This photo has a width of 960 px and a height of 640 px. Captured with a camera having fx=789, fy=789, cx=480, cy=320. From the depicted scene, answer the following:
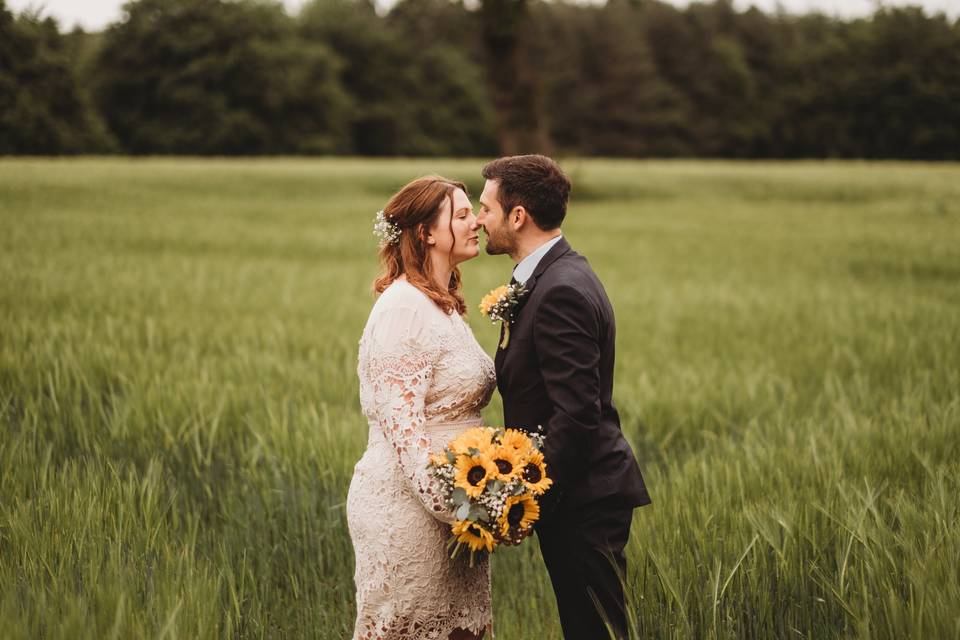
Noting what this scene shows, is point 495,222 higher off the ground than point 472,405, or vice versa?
point 495,222

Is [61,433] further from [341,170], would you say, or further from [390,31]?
[390,31]

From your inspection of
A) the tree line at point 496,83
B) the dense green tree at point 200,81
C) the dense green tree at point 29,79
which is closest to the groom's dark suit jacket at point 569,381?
the dense green tree at point 29,79

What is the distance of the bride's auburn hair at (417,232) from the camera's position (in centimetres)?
270

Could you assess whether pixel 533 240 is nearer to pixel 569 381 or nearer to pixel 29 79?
pixel 569 381

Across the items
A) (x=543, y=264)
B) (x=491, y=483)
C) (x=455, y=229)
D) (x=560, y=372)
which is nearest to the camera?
(x=491, y=483)

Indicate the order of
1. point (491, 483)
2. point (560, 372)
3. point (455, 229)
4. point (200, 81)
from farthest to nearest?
point (200, 81) → point (455, 229) → point (560, 372) → point (491, 483)

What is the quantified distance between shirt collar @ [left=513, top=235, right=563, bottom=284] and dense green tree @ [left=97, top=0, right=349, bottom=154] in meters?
53.5

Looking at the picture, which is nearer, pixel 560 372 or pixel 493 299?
pixel 560 372

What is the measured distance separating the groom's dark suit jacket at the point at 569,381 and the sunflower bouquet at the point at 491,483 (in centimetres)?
9

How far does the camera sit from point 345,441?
433cm

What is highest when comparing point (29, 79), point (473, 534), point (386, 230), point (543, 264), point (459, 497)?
point (29, 79)

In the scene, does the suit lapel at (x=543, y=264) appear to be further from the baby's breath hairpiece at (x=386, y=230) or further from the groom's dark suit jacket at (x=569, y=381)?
the baby's breath hairpiece at (x=386, y=230)

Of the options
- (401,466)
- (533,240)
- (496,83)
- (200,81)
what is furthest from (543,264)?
(200,81)

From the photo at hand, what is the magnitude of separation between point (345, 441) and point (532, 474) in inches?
86.1
